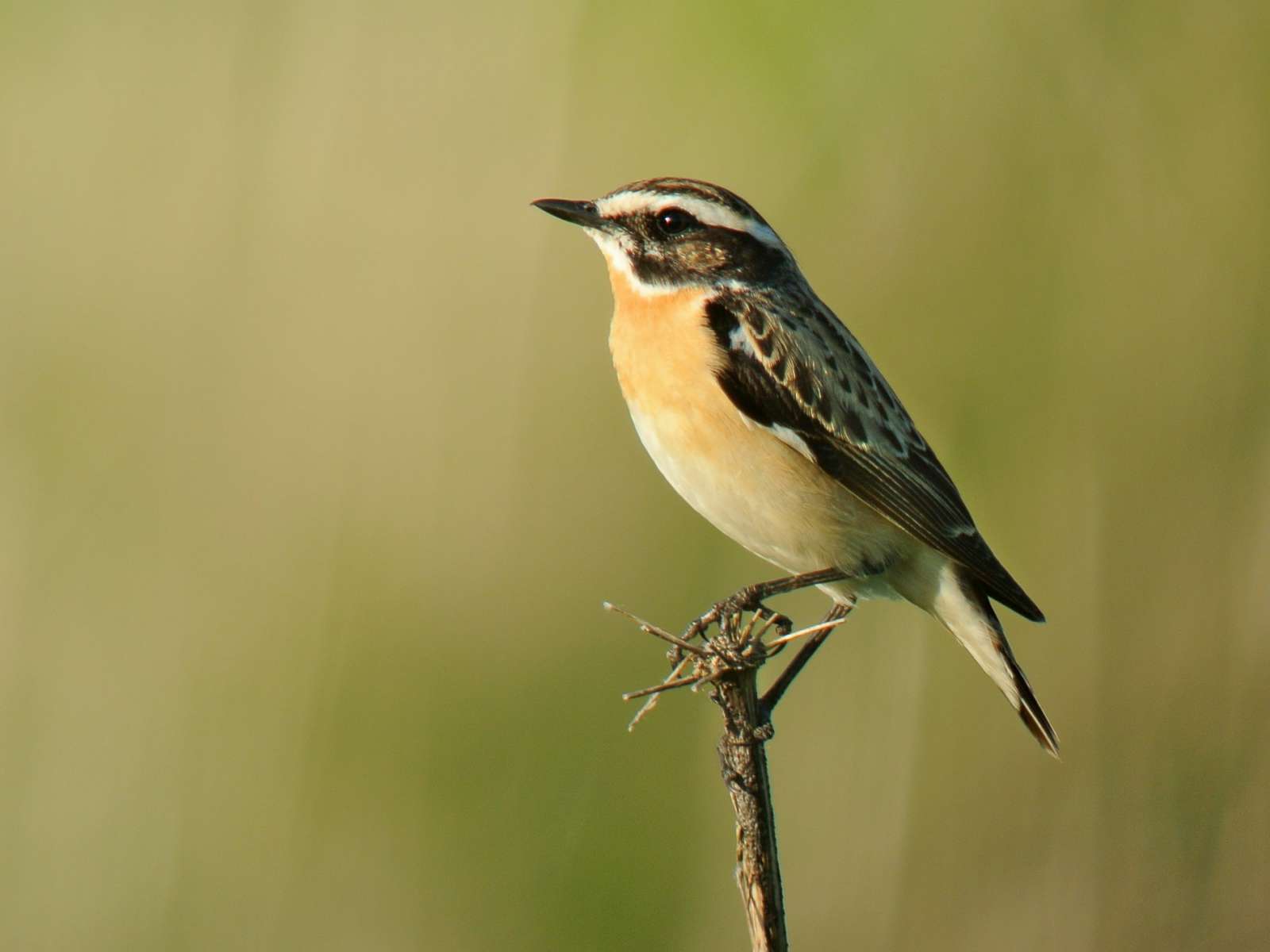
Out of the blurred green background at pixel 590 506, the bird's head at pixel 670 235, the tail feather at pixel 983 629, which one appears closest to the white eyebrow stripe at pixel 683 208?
the bird's head at pixel 670 235

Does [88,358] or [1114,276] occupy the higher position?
[1114,276]

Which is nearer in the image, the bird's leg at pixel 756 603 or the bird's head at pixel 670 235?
the bird's leg at pixel 756 603

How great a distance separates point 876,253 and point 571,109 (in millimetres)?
1098

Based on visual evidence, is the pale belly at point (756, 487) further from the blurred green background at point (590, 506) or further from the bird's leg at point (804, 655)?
the blurred green background at point (590, 506)

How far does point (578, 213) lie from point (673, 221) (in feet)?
0.95

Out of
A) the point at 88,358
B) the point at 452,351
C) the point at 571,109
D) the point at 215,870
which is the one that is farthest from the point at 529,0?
the point at 215,870

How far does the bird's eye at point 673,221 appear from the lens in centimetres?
434

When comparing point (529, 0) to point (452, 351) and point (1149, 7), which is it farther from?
point (1149, 7)

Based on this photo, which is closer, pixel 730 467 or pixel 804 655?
pixel 730 467

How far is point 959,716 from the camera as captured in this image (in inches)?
187

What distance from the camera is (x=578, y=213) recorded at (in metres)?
4.39

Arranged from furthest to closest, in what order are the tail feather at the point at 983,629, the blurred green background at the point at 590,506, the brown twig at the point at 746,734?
the blurred green background at the point at 590,506 < the tail feather at the point at 983,629 < the brown twig at the point at 746,734

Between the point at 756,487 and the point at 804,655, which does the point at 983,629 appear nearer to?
the point at 804,655

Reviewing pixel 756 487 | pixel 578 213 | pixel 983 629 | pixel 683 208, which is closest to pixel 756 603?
pixel 756 487
